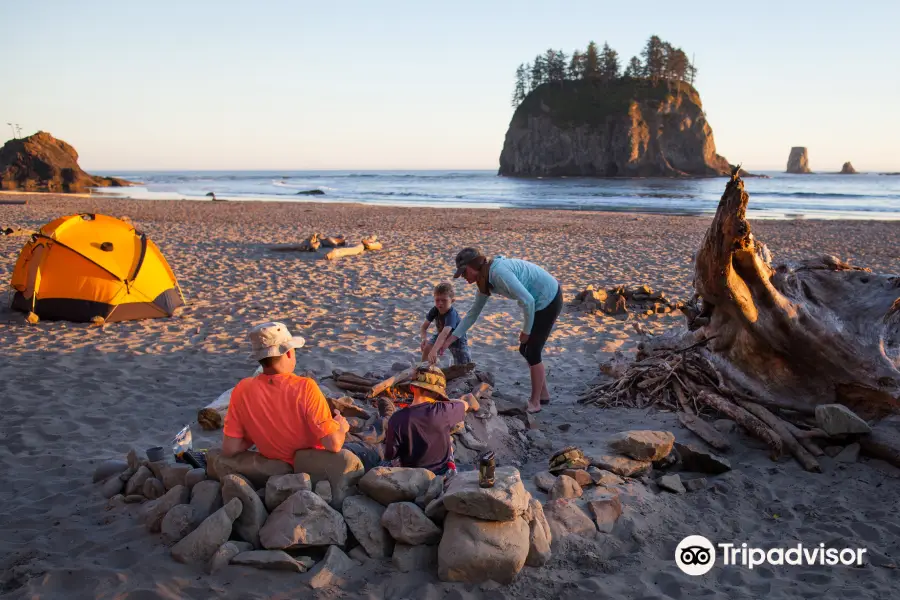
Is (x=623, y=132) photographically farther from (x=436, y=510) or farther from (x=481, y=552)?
(x=481, y=552)

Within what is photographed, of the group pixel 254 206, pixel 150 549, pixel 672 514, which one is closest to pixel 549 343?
pixel 672 514

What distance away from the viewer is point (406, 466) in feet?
13.9

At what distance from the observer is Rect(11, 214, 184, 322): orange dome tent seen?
8.77 metres

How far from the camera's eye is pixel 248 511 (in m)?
3.65

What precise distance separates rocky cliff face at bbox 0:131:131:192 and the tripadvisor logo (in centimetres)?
5857

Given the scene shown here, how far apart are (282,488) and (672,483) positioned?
2841 mm

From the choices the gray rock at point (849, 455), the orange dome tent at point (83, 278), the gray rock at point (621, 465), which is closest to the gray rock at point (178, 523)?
the gray rock at point (621, 465)

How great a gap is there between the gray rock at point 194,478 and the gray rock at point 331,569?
1116mm

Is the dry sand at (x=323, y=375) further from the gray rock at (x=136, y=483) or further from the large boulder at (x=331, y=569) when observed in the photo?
the gray rock at (x=136, y=483)

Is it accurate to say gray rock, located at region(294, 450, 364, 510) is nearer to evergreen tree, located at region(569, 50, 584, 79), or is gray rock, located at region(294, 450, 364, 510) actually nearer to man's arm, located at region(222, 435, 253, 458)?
man's arm, located at region(222, 435, 253, 458)

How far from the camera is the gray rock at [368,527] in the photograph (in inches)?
141

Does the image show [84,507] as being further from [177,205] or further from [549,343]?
[177,205]

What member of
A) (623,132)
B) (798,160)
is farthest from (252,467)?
(798,160)

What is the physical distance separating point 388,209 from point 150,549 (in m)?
27.2
